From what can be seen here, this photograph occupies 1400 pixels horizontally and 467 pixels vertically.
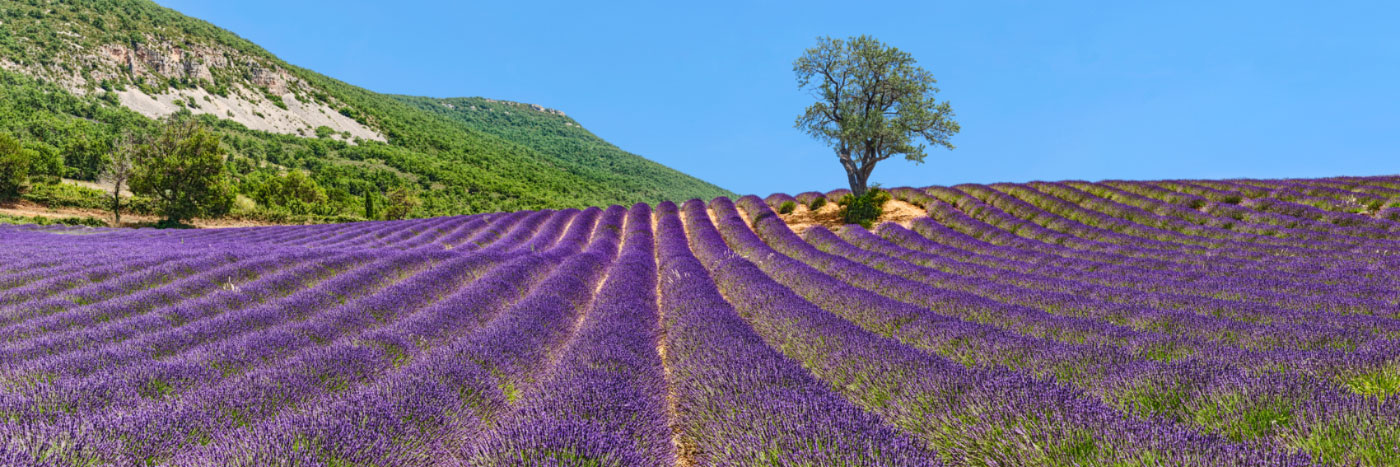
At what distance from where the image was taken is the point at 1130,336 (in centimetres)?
404

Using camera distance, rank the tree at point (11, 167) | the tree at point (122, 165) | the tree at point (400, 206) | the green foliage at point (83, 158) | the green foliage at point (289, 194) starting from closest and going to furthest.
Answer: the tree at point (122, 165) < the tree at point (11, 167) < the green foliage at point (289, 194) < the green foliage at point (83, 158) < the tree at point (400, 206)

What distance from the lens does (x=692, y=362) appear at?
147 inches

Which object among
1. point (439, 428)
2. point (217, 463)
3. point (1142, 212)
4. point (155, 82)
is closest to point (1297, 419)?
point (439, 428)

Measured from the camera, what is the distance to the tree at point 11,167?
2573 cm

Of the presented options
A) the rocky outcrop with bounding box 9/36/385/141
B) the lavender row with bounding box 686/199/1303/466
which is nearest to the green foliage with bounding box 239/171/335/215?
the rocky outcrop with bounding box 9/36/385/141

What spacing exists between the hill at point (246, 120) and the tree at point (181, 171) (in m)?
4.91

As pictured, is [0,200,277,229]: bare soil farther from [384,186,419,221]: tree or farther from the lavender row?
the lavender row

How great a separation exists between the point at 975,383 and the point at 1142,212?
16252mm

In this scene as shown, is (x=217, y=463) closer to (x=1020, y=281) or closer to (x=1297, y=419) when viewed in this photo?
(x=1297, y=419)

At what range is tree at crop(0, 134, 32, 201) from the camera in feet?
84.4

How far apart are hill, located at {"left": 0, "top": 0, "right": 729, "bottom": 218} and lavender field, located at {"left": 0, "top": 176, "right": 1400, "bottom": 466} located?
33.2 meters

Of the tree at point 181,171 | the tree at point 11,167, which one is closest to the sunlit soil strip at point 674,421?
the tree at point 181,171

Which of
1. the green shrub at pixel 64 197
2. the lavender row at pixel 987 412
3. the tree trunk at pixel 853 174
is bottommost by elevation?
the green shrub at pixel 64 197

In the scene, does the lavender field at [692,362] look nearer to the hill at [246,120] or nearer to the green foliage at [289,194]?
the green foliage at [289,194]
